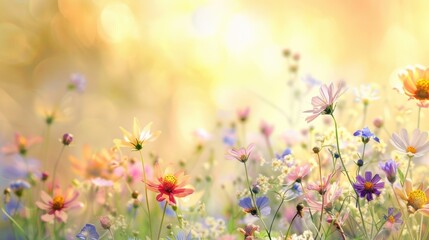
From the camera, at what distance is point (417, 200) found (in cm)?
83

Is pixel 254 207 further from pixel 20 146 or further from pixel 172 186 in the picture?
pixel 20 146

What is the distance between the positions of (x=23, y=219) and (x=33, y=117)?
180 cm

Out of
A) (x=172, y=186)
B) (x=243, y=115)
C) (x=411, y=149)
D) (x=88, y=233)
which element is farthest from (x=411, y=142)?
(x=243, y=115)

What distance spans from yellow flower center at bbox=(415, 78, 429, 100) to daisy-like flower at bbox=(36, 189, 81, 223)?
539mm

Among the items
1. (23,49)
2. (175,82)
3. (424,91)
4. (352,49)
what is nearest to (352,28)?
(352,49)

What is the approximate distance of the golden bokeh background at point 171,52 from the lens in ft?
10.3

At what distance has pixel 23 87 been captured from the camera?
10.6 ft

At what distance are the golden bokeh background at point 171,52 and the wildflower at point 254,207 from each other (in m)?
2.14

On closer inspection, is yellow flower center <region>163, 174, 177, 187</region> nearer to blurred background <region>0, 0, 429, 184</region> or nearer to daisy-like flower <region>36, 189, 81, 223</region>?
daisy-like flower <region>36, 189, 81, 223</region>

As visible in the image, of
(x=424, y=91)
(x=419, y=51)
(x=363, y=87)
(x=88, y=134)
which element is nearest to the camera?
(x=424, y=91)

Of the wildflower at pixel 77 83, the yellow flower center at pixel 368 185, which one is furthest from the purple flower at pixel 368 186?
the wildflower at pixel 77 83

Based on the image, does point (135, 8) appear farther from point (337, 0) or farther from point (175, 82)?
point (337, 0)

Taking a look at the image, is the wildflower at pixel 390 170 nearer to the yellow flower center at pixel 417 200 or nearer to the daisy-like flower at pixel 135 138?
the yellow flower center at pixel 417 200

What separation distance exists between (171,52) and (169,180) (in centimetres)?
258
